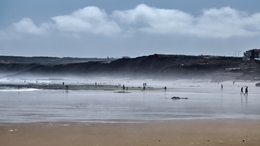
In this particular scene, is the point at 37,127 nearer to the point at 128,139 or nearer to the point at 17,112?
the point at 128,139

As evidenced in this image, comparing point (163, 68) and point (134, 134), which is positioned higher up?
point (163, 68)

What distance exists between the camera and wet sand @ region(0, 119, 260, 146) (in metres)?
14.0

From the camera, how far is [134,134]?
51.5 ft

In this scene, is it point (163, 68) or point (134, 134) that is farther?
point (163, 68)

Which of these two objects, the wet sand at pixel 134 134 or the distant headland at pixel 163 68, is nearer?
the wet sand at pixel 134 134

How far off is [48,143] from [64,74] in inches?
5580

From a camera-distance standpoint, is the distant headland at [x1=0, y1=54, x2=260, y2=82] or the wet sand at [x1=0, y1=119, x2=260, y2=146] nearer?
the wet sand at [x1=0, y1=119, x2=260, y2=146]

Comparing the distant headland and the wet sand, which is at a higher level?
the distant headland

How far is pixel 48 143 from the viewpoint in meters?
14.0

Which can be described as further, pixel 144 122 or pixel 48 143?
pixel 144 122

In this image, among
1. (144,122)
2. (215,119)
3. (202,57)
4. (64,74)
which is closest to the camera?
(144,122)

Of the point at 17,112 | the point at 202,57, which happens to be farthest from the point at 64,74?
the point at 17,112

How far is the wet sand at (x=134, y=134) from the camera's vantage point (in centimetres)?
1399

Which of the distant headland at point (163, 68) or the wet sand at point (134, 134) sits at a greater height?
the distant headland at point (163, 68)
